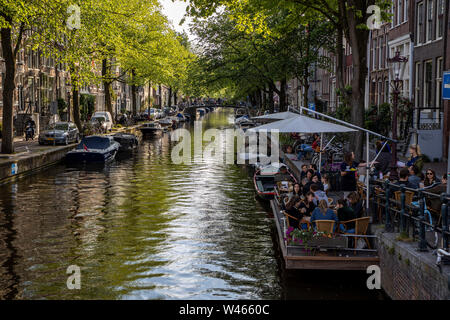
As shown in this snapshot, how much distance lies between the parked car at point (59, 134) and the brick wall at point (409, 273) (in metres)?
29.2

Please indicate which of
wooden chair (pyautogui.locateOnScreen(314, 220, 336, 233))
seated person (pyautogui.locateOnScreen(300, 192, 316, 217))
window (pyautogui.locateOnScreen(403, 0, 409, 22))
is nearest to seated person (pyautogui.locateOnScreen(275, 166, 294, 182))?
seated person (pyautogui.locateOnScreen(300, 192, 316, 217))

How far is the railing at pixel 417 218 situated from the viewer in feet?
30.8

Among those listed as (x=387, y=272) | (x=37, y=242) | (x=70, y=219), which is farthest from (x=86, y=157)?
(x=387, y=272)

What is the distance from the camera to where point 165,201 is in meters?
22.8

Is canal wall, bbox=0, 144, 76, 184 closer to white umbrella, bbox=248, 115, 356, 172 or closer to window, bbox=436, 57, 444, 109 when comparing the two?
white umbrella, bbox=248, 115, 356, 172

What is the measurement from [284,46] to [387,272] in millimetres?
33929

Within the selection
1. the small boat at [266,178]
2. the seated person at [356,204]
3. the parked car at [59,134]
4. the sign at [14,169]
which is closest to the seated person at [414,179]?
the seated person at [356,204]

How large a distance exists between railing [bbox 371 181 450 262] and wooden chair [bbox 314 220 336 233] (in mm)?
1097

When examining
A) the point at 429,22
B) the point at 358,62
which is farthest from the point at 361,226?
the point at 429,22

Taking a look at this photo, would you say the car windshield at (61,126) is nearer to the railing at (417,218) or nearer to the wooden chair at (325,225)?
the railing at (417,218)

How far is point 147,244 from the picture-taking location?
16.2m
